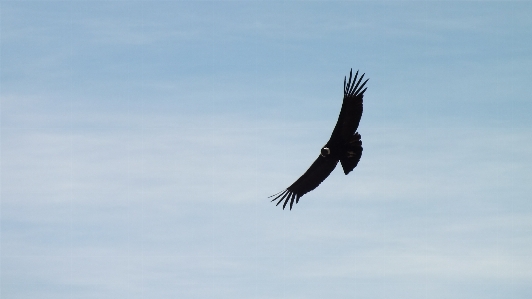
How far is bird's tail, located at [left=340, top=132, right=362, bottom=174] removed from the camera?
104 feet

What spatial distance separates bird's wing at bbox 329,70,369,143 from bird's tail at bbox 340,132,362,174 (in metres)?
0.18

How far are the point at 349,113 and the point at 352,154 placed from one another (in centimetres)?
156

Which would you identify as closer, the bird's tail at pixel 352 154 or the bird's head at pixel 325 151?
the bird's tail at pixel 352 154

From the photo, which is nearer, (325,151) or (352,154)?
(352,154)

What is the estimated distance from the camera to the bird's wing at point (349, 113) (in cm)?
3078

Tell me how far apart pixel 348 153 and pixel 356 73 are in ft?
9.04

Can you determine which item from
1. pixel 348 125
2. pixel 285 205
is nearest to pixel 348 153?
pixel 348 125

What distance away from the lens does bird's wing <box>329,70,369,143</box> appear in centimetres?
3078

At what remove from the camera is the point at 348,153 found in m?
32.1

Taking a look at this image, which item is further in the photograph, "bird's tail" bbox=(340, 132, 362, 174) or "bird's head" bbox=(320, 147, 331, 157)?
"bird's head" bbox=(320, 147, 331, 157)

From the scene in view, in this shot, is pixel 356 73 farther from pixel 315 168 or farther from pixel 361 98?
pixel 315 168

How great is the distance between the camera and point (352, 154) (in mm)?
31984

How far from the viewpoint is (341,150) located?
1265 inches

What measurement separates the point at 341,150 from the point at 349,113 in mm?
1548
